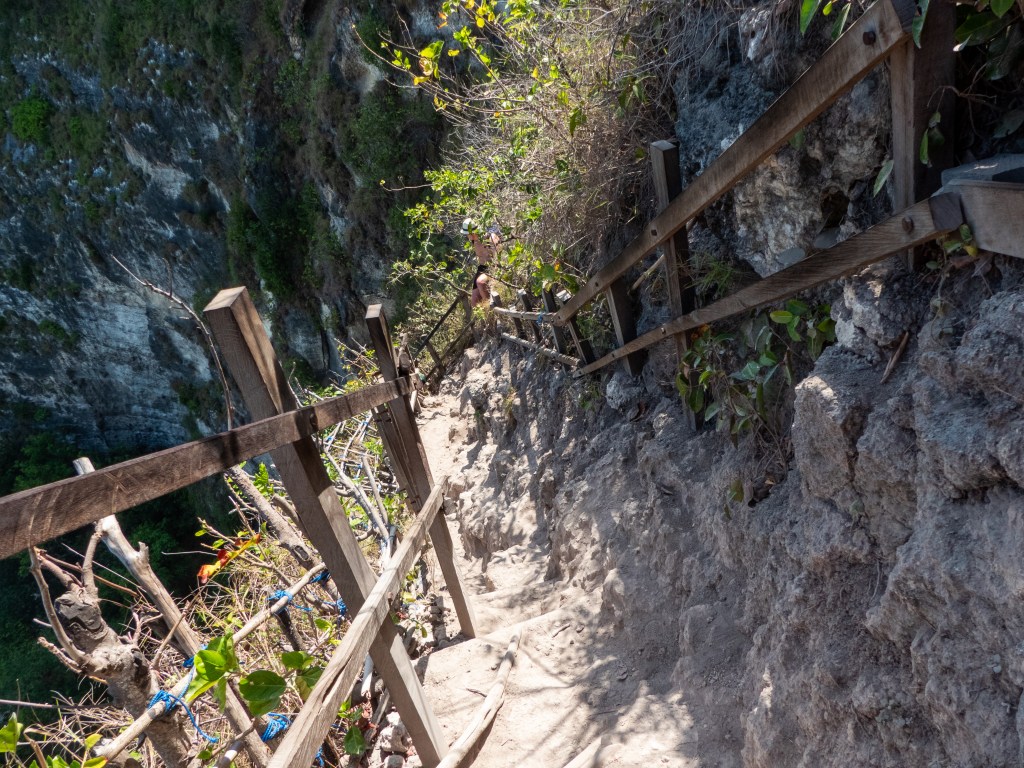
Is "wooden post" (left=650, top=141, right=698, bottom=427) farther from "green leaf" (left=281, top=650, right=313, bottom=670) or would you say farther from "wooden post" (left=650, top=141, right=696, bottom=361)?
"green leaf" (left=281, top=650, right=313, bottom=670)

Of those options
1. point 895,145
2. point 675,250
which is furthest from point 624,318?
point 895,145

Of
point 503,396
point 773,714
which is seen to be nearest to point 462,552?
point 503,396

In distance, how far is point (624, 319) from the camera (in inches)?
169

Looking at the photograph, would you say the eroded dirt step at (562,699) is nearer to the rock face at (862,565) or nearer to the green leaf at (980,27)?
the rock face at (862,565)

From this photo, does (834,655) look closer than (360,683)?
Yes

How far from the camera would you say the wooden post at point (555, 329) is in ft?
18.5

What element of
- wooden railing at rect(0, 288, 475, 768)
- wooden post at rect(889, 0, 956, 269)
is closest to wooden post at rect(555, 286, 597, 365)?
wooden railing at rect(0, 288, 475, 768)

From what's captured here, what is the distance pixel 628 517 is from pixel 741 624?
1.15 metres

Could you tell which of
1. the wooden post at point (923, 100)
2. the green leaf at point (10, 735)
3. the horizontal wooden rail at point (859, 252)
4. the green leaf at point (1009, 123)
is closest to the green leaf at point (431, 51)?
the horizontal wooden rail at point (859, 252)

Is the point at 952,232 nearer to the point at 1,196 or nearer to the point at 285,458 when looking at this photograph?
the point at 285,458

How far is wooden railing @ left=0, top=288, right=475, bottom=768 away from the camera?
113cm

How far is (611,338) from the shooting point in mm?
4957

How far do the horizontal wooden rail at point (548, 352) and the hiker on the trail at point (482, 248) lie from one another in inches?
44.1

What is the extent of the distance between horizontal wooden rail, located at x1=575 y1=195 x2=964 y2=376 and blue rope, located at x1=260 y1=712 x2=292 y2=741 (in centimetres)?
256
